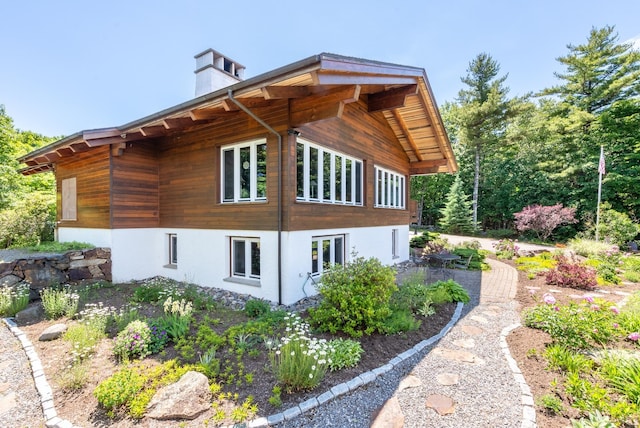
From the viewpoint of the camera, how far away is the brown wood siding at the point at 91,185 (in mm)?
7621

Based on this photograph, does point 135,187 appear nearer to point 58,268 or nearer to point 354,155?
point 58,268

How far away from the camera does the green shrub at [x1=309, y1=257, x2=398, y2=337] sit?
446 centimetres

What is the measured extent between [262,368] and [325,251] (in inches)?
162

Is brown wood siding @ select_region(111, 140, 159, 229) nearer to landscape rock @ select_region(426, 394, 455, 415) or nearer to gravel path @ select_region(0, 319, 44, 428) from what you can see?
gravel path @ select_region(0, 319, 44, 428)

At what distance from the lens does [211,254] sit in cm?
718

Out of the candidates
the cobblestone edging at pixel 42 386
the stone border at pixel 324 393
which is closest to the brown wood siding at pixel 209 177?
the stone border at pixel 324 393

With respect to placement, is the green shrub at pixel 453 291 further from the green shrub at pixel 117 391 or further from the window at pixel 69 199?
the window at pixel 69 199

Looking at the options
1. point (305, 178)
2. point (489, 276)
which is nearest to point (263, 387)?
point (305, 178)

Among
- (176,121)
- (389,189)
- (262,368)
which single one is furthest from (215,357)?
(389,189)

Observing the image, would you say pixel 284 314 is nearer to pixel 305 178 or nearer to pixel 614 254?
pixel 305 178

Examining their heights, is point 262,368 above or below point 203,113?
below

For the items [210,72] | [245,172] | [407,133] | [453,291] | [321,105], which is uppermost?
[210,72]

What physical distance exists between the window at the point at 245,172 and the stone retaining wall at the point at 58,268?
3.91 meters

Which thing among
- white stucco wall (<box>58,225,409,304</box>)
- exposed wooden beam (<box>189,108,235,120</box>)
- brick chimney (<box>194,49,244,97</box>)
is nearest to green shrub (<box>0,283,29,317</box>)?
white stucco wall (<box>58,225,409,304</box>)
